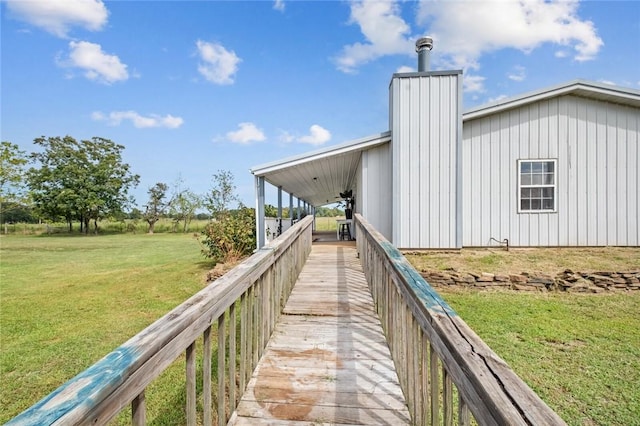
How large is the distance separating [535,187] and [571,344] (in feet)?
16.7

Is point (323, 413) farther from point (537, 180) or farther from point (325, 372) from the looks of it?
point (537, 180)

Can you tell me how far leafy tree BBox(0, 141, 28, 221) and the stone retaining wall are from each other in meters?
20.8

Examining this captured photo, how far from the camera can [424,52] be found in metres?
7.71

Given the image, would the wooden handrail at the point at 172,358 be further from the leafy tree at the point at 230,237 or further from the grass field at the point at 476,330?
the leafy tree at the point at 230,237

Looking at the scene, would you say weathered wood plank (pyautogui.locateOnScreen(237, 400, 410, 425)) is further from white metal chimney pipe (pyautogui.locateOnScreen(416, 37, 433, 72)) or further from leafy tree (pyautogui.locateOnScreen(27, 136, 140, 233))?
leafy tree (pyautogui.locateOnScreen(27, 136, 140, 233))

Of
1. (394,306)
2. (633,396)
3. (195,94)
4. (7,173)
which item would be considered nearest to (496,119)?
(633,396)

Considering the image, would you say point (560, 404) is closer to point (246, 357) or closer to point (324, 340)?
point (324, 340)


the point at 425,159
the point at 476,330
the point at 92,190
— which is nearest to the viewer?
the point at 476,330

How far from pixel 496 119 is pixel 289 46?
900 centimetres

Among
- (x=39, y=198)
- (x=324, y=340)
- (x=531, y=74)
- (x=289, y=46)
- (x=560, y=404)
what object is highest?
(x=289, y=46)

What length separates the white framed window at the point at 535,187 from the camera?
7.62m

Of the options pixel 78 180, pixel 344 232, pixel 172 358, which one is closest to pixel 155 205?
pixel 78 180

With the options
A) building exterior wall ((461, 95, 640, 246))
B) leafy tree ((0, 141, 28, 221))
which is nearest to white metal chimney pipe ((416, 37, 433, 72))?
building exterior wall ((461, 95, 640, 246))

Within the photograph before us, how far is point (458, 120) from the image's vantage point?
7.40m
